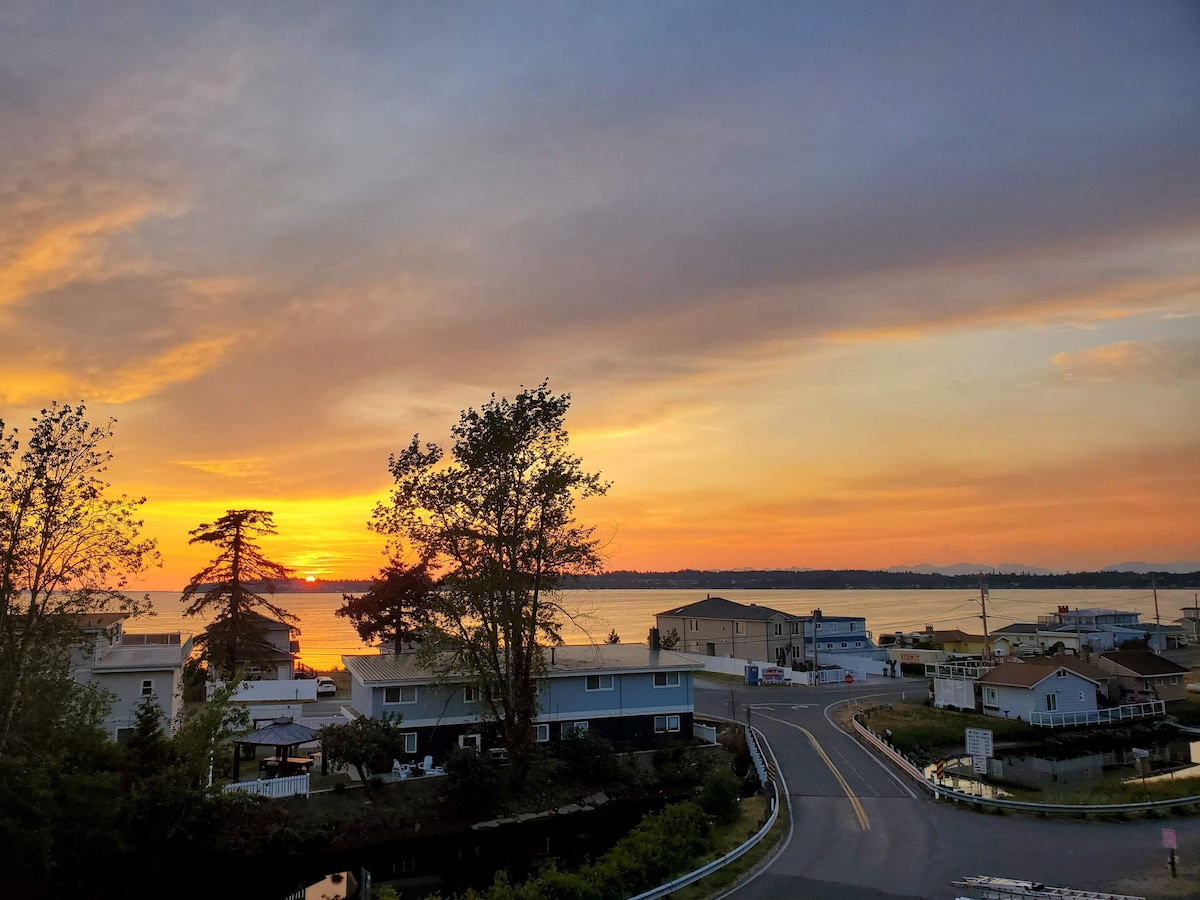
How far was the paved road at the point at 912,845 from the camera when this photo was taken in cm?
2112

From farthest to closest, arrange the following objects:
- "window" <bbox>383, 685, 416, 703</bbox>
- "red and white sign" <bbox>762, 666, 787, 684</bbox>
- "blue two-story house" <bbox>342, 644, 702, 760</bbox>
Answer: "red and white sign" <bbox>762, 666, 787, 684</bbox> → "blue two-story house" <bbox>342, 644, 702, 760</bbox> → "window" <bbox>383, 685, 416, 703</bbox>

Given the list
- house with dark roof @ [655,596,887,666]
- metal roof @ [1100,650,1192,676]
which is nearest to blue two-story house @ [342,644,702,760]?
house with dark roof @ [655,596,887,666]

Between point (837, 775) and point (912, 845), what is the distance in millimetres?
8976

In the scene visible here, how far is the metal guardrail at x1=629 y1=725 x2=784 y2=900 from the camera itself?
20828mm

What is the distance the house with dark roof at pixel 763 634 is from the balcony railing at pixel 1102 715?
23080 mm

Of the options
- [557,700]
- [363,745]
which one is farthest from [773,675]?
[363,745]

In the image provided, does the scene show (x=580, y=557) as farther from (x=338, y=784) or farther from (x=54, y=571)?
(x=54, y=571)

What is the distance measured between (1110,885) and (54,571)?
30.8 metres

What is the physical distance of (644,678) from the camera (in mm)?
41312

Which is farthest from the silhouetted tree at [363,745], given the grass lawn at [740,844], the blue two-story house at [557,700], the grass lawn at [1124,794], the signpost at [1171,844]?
the signpost at [1171,844]

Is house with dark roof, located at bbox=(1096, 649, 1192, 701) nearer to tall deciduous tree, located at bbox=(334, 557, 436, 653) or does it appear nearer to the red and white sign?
the red and white sign

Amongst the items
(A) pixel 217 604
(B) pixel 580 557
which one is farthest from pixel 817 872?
(A) pixel 217 604

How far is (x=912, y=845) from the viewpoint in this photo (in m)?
24.3

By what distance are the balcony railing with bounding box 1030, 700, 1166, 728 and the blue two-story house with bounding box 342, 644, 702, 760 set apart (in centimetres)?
2204
